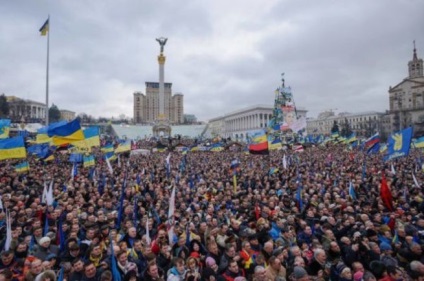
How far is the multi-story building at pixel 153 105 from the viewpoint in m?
147

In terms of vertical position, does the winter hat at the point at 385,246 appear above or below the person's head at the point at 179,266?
below

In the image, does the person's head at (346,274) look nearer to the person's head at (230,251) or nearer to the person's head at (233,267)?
the person's head at (233,267)

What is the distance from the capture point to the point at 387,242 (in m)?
6.06

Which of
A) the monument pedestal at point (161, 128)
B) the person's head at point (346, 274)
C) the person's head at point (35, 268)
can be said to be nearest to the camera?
the person's head at point (35, 268)

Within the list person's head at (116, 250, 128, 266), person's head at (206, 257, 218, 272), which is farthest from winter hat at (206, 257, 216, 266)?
person's head at (116, 250, 128, 266)

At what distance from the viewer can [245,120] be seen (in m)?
101

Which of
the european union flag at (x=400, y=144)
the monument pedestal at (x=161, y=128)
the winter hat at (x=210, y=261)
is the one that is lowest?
the winter hat at (x=210, y=261)

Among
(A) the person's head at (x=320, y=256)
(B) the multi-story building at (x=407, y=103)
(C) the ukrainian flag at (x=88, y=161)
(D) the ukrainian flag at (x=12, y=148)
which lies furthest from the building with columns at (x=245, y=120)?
(A) the person's head at (x=320, y=256)

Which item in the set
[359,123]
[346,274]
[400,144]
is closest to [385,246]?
[346,274]

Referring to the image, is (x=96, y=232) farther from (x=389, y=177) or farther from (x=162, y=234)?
(x=389, y=177)

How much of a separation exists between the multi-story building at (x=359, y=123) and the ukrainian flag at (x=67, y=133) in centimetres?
6625

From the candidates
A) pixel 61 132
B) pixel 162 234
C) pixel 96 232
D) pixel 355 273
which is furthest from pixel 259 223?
pixel 61 132

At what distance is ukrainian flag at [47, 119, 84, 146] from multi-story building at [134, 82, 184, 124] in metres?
131

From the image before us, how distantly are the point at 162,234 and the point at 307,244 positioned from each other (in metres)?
2.72
